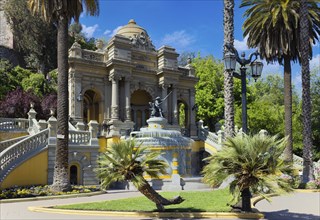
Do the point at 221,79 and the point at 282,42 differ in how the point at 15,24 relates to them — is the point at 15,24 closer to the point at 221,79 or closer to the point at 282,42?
the point at 221,79

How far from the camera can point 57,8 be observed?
18391mm

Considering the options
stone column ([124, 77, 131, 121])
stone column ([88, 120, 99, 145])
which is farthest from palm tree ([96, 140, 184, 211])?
stone column ([124, 77, 131, 121])

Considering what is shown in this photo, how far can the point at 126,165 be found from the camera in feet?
34.0

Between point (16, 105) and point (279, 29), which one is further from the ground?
point (279, 29)

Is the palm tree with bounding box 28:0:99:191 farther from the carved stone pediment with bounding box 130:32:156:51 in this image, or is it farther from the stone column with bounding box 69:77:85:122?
the carved stone pediment with bounding box 130:32:156:51

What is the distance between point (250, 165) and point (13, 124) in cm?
1769

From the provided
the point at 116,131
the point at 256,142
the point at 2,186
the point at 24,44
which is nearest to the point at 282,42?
the point at 116,131

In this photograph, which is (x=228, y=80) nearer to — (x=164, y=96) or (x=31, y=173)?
(x=31, y=173)

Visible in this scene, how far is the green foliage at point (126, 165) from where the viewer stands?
33.9 ft

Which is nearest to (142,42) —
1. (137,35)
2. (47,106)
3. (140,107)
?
(137,35)

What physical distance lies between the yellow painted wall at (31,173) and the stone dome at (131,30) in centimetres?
1745

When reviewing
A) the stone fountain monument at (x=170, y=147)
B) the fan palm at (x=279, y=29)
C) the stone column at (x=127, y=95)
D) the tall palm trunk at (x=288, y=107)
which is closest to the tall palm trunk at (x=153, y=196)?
the stone fountain monument at (x=170, y=147)

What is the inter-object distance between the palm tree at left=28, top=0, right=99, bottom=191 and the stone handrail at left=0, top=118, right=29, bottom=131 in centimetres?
652

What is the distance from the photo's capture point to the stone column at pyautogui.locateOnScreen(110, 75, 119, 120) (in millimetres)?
29478
